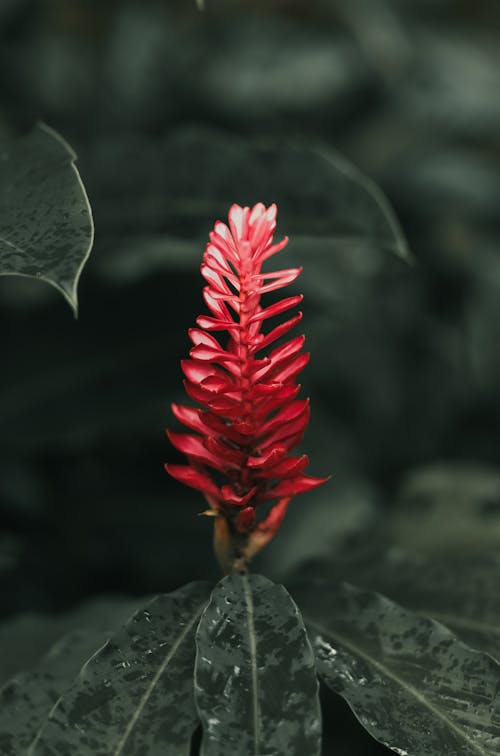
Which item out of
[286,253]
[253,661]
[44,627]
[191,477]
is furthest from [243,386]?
[286,253]

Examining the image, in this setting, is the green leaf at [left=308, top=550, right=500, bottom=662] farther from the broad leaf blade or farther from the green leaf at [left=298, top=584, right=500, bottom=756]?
the broad leaf blade

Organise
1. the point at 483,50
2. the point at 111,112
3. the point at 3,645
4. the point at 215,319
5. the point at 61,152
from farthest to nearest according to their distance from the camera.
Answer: the point at 483,50 → the point at 111,112 → the point at 3,645 → the point at 61,152 → the point at 215,319

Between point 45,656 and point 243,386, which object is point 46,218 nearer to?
point 243,386

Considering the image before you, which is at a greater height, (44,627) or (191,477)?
(191,477)

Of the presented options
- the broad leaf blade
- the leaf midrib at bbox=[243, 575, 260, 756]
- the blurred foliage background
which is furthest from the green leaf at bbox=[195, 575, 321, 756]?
the blurred foliage background

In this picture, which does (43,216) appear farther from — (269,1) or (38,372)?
(269,1)

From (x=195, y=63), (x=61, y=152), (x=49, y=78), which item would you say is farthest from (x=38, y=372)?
(x=195, y=63)
